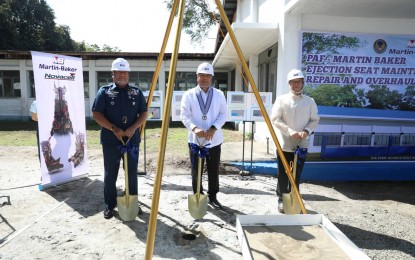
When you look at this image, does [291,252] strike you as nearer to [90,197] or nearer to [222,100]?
[222,100]

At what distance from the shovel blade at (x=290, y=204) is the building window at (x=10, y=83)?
17.1 meters

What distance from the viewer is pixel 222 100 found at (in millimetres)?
3869

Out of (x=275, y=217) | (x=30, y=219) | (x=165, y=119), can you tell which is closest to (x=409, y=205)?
(x=275, y=217)

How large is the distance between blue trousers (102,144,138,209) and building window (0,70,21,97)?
15721 millimetres

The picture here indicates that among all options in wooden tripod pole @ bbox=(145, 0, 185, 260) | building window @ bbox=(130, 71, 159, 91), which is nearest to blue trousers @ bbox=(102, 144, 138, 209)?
wooden tripod pole @ bbox=(145, 0, 185, 260)

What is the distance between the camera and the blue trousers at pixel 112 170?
3629mm

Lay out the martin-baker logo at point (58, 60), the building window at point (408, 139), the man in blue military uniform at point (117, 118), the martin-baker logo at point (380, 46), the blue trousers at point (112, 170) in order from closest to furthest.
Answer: the man in blue military uniform at point (117, 118) < the blue trousers at point (112, 170) < the martin-baker logo at point (58, 60) < the martin-baker logo at point (380, 46) < the building window at point (408, 139)

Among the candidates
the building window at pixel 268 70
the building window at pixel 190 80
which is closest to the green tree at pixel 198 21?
the building window at pixel 190 80

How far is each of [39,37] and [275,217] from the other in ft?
103

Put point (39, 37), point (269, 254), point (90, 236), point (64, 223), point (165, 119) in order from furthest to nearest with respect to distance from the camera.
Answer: point (39, 37) < point (64, 223) < point (90, 236) < point (269, 254) < point (165, 119)

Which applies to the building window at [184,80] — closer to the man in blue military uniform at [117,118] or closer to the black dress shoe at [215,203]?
the black dress shoe at [215,203]

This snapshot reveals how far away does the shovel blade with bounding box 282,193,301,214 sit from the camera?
12.0 feet

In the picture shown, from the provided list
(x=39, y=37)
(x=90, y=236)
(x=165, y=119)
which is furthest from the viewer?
(x=39, y=37)

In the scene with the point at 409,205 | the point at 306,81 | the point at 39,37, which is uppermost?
the point at 39,37
